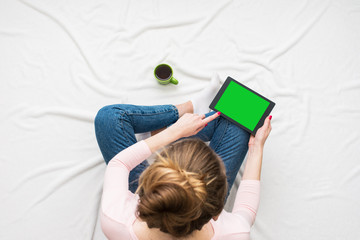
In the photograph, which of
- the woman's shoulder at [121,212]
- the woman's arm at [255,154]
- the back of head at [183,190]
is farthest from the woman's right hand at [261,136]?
the woman's shoulder at [121,212]

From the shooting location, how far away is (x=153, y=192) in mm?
462

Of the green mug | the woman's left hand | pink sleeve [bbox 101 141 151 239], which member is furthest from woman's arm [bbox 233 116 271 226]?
the green mug

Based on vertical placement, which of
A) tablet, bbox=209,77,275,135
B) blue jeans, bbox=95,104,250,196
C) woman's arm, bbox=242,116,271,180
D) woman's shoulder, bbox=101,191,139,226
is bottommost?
woman's shoulder, bbox=101,191,139,226

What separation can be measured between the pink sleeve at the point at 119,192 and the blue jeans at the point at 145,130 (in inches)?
4.3

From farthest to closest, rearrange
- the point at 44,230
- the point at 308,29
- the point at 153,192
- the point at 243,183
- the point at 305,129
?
the point at 308,29 < the point at 305,129 < the point at 44,230 < the point at 243,183 < the point at 153,192

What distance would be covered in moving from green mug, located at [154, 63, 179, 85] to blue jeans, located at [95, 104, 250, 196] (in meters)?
0.16

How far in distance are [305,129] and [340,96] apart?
0.23 metres

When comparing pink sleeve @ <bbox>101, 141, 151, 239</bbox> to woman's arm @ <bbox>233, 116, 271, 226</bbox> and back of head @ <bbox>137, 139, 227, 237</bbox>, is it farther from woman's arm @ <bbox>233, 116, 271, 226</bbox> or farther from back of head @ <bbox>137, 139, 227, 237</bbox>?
woman's arm @ <bbox>233, 116, 271, 226</bbox>

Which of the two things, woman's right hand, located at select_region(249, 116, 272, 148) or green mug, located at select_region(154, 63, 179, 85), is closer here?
woman's right hand, located at select_region(249, 116, 272, 148)

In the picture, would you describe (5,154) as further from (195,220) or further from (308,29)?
(308,29)

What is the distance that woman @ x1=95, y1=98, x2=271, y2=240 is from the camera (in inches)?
18.3

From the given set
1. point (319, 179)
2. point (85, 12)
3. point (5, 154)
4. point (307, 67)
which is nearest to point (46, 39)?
point (85, 12)

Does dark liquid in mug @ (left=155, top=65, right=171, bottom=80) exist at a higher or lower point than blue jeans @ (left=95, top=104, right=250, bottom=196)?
higher

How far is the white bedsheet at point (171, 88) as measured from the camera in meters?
0.94
